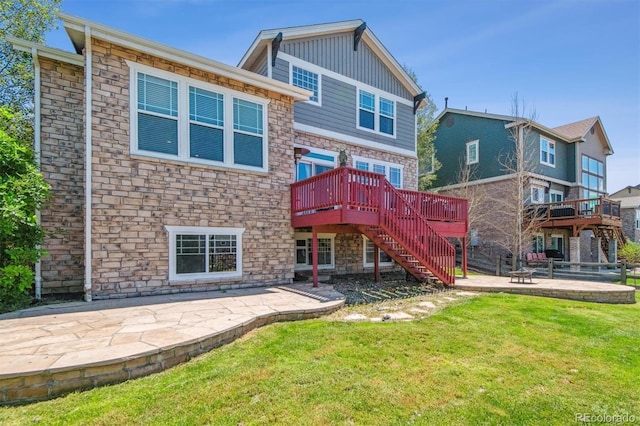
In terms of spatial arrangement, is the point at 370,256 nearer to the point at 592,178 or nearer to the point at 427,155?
the point at 427,155

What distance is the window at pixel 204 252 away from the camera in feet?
23.9

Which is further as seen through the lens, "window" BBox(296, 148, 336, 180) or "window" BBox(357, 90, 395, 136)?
"window" BBox(357, 90, 395, 136)

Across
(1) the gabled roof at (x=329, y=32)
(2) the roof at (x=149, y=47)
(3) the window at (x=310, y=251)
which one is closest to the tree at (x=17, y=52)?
(2) the roof at (x=149, y=47)

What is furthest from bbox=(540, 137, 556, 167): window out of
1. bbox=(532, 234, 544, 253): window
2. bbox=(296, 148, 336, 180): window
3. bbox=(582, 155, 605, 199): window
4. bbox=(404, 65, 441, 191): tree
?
bbox=(296, 148, 336, 180): window

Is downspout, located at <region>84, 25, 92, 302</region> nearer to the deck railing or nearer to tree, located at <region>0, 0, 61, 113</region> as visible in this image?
tree, located at <region>0, 0, 61, 113</region>

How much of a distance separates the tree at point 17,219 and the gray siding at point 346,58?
738 centimetres

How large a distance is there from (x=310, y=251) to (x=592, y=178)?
22.6 m

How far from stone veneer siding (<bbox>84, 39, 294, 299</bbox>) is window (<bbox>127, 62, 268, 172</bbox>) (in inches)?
7.4

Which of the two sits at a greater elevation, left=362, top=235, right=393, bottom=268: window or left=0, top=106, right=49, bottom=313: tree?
left=0, top=106, right=49, bottom=313: tree

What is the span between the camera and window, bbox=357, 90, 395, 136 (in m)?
12.0

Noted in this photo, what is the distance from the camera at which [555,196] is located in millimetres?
20250

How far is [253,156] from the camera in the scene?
8.48m

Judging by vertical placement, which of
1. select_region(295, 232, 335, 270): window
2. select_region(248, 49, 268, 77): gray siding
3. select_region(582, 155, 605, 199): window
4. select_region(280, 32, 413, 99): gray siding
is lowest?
select_region(295, 232, 335, 270): window

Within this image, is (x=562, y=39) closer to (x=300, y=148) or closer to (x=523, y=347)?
(x=300, y=148)
